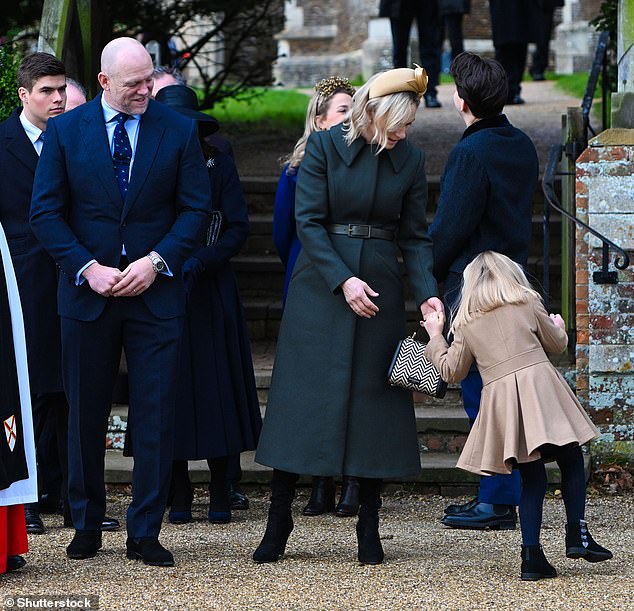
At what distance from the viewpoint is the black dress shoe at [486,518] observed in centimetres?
600

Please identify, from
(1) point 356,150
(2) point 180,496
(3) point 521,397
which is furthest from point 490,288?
(2) point 180,496

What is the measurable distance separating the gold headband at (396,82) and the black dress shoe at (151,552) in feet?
6.02

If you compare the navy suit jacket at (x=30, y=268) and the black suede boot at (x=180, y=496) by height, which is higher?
the navy suit jacket at (x=30, y=268)

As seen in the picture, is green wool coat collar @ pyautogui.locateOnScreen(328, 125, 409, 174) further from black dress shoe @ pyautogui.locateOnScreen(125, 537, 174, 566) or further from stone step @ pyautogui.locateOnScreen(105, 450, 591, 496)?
stone step @ pyautogui.locateOnScreen(105, 450, 591, 496)

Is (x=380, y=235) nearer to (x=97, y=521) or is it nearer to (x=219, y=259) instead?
(x=219, y=259)

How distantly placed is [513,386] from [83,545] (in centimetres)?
172

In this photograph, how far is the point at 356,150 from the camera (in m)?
5.23

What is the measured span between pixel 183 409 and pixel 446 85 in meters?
13.3

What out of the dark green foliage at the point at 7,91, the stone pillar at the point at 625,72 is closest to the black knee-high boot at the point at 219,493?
the dark green foliage at the point at 7,91

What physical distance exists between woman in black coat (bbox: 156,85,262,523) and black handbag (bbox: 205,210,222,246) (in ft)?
0.04

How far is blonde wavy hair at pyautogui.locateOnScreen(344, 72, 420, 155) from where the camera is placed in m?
5.14

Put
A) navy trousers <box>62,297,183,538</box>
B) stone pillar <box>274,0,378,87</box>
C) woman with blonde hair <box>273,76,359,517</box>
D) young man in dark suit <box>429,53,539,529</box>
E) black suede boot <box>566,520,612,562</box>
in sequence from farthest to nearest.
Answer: stone pillar <box>274,0,378,87</box>
woman with blonde hair <box>273,76,359,517</box>
young man in dark suit <box>429,53,539,529</box>
navy trousers <box>62,297,183,538</box>
black suede boot <box>566,520,612,562</box>

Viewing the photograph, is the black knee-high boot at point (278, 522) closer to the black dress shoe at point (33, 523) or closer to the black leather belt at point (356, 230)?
the black leather belt at point (356, 230)

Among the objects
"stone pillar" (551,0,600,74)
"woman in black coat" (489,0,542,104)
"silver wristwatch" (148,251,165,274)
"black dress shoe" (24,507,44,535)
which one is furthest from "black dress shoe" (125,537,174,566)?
"stone pillar" (551,0,600,74)
